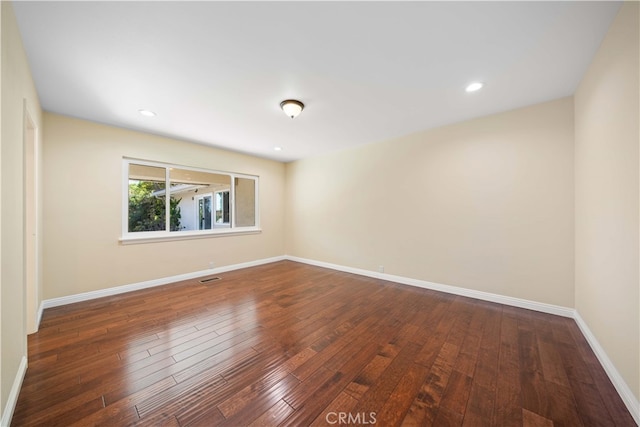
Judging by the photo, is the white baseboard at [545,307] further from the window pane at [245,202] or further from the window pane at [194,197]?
the window pane at [194,197]

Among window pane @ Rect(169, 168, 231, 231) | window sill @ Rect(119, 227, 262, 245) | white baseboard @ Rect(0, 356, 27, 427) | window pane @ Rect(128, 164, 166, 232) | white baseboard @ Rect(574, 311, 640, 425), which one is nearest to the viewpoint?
white baseboard @ Rect(0, 356, 27, 427)

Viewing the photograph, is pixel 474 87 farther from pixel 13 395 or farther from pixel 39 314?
pixel 39 314

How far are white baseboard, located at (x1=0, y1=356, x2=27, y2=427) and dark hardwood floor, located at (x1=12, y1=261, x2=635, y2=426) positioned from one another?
46 mm

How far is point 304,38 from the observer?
1762mm

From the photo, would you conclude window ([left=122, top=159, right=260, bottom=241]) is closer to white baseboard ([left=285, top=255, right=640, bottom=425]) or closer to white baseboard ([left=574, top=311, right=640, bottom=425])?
white baseboard ([left=285, top=255, right=640, bottom=425])

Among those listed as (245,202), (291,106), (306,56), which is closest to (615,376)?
(306,56)

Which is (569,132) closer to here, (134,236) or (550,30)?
(550,30)

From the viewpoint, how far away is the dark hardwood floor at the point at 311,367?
1.40m

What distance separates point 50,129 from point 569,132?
643 cm

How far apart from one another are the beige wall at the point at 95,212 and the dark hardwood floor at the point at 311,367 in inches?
20.4

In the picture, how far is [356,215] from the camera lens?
457 centimetres

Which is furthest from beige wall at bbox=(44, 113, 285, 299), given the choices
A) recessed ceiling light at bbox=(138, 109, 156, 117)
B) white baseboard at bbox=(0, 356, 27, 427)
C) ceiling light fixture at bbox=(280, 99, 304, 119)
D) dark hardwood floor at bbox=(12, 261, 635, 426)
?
ceiling light fixture at bbox=(280, 99, 304, 119)

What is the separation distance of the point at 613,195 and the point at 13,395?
437 cm

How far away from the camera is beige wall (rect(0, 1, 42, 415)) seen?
1.31 meters
